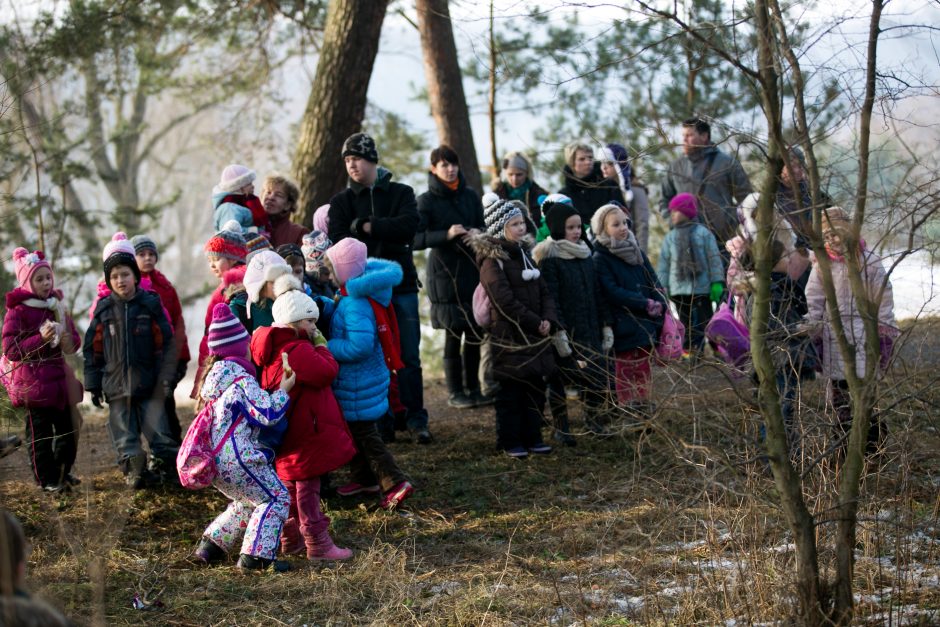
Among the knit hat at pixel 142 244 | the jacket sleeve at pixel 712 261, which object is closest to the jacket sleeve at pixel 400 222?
the knit hat at pixel 142 244

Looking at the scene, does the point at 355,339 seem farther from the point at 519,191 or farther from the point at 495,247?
the point at 519,191

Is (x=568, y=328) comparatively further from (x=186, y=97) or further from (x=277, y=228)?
(x=186, y=97)

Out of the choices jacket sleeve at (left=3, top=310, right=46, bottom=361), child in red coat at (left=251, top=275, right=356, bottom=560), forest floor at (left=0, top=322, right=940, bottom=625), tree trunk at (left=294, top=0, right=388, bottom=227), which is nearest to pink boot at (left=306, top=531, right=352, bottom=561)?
child in red coat at (left=251, top=275, right=356, bottom=560)

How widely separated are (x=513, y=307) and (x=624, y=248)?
3.66 ft

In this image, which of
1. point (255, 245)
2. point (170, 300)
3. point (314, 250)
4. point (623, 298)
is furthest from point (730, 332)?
point (170, 300)

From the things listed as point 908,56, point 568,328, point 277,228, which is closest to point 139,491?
point 277,228

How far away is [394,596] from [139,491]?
99.7 inches

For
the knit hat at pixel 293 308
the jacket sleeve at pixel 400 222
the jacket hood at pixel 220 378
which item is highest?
the jacket sleeve at pixel 400 222

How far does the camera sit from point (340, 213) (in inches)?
315

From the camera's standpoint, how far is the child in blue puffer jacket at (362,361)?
6.42 m

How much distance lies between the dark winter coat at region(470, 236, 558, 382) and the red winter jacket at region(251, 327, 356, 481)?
1790 millimetres

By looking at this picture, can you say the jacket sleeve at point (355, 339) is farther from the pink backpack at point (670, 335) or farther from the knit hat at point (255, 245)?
the pink backpack at point (670, 335)

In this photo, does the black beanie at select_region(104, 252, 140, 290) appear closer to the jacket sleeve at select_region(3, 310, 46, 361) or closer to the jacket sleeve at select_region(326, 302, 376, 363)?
the jacket sleeve at select_region(3, 310, 46, 361)

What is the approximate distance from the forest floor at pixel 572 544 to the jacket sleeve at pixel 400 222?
1890 mm
